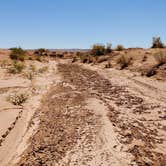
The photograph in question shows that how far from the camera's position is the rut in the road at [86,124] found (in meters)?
→ 7.35

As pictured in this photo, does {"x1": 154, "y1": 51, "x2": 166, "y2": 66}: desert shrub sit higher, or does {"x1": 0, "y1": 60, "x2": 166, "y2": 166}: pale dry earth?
{"x1": 154, "y1": 51, "x2": 166, "y2": 66}: desert shrub

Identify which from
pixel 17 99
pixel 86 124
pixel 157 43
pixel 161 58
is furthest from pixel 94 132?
pixel 157 43

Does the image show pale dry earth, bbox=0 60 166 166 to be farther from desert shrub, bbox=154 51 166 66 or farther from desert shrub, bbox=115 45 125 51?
desert shrub, bbox=115 45 125 51

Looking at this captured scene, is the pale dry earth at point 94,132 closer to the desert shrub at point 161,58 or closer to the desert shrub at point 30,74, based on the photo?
the desert shrub at point 30,74

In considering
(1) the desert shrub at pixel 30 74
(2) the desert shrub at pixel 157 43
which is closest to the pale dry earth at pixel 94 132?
(1) the desert shrub at pixel 30 74

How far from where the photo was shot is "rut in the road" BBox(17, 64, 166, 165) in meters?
7.35

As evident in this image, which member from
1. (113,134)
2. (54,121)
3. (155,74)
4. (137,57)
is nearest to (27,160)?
(113,134)

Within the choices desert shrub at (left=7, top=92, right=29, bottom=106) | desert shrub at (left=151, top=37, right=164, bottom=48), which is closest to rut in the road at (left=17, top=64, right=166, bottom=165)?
desert shrub at (left=7, top=92, right=29, bottom=106)

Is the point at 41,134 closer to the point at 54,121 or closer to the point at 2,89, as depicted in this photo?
the point at 54,121

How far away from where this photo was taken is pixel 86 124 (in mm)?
9938

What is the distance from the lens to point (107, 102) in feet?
45.4

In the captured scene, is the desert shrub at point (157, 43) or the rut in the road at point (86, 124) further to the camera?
the desert shrub at point (157, 43)

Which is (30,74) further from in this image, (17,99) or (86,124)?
(86,124)

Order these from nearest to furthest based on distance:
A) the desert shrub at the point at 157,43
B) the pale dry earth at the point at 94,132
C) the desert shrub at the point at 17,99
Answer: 1. the pale dry earth at the point at 94,132
2. the desert shrub at the point at 17,99
3. the desert shrub at the point at 157,43
